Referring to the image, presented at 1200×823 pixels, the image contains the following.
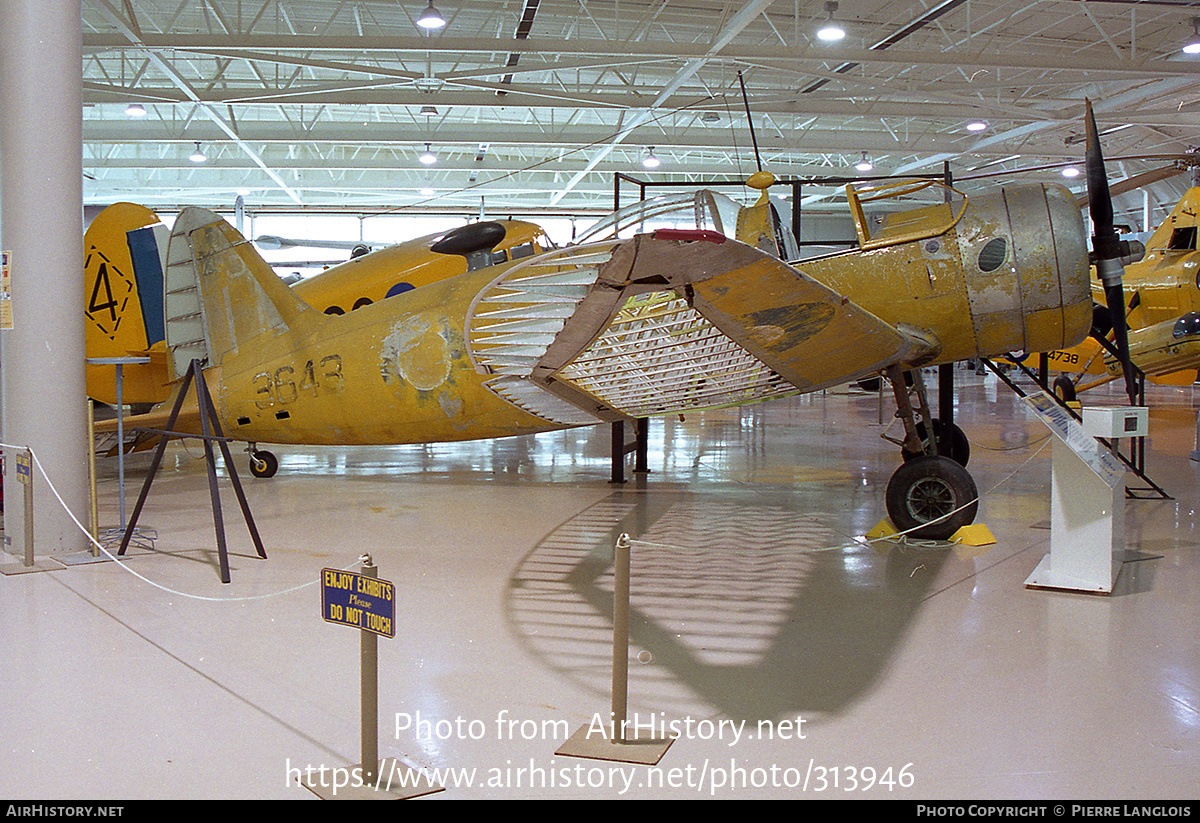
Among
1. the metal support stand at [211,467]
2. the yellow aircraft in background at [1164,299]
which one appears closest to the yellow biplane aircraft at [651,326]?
the metal support stand at [211,467]

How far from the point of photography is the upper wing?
10.1 ft

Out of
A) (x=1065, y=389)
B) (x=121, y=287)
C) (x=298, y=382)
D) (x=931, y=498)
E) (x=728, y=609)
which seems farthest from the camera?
(x=1065, y=389)

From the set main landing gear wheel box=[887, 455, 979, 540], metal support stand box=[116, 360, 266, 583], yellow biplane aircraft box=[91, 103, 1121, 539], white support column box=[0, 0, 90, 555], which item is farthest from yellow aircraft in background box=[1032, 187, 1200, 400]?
white support column box=[0, 0, 90, 555]

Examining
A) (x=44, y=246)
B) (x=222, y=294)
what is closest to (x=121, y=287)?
(x=222, y=294)

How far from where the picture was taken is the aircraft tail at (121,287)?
8.17m

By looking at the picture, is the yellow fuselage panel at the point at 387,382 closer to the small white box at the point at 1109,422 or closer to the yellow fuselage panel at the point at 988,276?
the yellow fuselage panel at the point at 988,276

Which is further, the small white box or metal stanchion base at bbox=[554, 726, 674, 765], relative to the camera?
the small white box

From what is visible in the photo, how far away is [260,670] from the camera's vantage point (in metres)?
3.59

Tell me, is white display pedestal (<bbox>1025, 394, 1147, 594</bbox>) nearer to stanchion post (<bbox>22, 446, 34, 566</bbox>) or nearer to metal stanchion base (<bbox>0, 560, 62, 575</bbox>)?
metal stanchion base (<bbox>0, 560, 62, 575</bbox>)

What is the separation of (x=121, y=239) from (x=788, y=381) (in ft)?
21.3

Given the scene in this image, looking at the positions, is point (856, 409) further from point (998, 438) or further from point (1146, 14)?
point (1146, 14)

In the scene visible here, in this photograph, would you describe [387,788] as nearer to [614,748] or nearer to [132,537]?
[614,748]

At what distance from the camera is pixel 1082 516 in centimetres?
480

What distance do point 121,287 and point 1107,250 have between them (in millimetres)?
8450
